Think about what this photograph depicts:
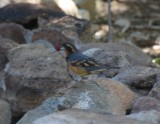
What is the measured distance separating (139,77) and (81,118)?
1870mm

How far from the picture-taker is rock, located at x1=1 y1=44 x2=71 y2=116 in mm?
5477

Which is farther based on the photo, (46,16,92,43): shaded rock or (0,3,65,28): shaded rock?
(0,3,65,28): shaded rock

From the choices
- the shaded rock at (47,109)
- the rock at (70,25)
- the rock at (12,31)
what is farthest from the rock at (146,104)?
the rock at (12,31)

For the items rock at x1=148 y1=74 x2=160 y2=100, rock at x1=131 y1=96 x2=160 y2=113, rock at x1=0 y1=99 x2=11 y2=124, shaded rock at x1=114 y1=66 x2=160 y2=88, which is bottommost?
rock at x1=0 y1=99 x2=11 y2=124

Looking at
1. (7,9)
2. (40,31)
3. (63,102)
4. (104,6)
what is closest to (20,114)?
(63,102)

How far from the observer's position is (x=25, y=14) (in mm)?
8422

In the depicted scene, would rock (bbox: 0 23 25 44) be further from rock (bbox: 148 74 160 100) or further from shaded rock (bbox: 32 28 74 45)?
rock (bbox: 148 74 160 100)

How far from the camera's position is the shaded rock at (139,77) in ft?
18.3

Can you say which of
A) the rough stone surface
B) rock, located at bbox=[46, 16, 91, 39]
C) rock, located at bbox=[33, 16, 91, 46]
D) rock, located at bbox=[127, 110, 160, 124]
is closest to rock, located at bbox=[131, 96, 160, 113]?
rock, located at bbox=[127, 110, 160, 124]

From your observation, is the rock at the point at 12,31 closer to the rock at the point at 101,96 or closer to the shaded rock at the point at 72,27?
the shaded rock at the point at 72,27

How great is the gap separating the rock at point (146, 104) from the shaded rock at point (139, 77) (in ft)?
2.61

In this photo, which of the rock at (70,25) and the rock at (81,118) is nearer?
the rock at (81,118)

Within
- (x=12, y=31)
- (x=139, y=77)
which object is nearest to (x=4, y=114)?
(x=139, y=77)

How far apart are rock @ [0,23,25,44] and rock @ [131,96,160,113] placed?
3.49m
